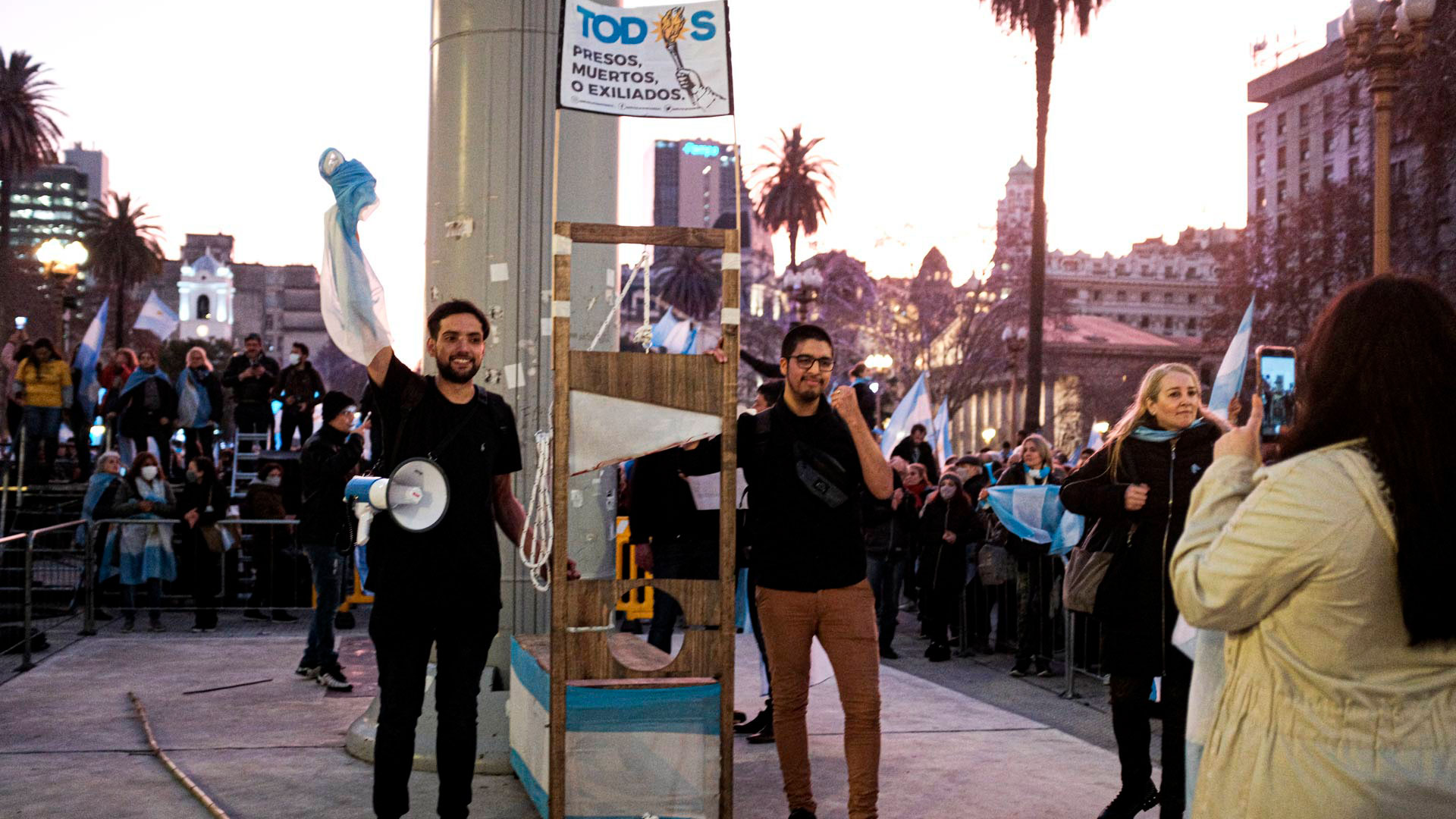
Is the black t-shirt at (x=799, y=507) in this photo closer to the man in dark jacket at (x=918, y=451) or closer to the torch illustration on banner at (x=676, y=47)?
the torch illustration on banner at (x=676, y=47)

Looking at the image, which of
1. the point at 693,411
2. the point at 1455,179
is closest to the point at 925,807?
the point at 693,411

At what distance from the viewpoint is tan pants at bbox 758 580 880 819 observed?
5.52 m

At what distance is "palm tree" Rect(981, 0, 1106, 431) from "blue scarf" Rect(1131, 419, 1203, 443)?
2126cm

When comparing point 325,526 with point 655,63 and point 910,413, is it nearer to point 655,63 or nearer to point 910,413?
point 655,63

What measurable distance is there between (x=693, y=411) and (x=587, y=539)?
1847 mm

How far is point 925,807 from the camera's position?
634 centimetres

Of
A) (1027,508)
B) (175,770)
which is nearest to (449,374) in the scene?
(175,770)

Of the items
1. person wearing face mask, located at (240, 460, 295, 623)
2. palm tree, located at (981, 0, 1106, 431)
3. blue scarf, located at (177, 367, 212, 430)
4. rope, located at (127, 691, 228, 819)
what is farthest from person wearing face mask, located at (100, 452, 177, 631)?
palm tree, located at (981, 0, 1106, 431)

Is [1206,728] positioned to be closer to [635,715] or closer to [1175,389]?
[635,715]

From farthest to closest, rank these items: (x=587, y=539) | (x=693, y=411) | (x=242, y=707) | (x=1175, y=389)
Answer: (x=242, y=707)
(x=587, y=539)
(x=1175, y=389)
(x=693, y=411)

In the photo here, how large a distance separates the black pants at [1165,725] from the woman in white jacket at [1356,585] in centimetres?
339

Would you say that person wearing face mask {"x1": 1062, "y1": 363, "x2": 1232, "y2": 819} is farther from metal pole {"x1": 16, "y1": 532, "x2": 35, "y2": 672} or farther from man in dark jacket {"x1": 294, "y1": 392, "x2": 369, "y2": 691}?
metal pole {"x1": 16, "y1": 532, "x2": 35, "y2": 672}

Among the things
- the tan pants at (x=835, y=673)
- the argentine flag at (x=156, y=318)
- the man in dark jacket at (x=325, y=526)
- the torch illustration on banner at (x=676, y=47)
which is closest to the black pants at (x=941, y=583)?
the man in dark jacket at (x=325, y=526)

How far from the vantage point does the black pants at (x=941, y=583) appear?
483 inches
